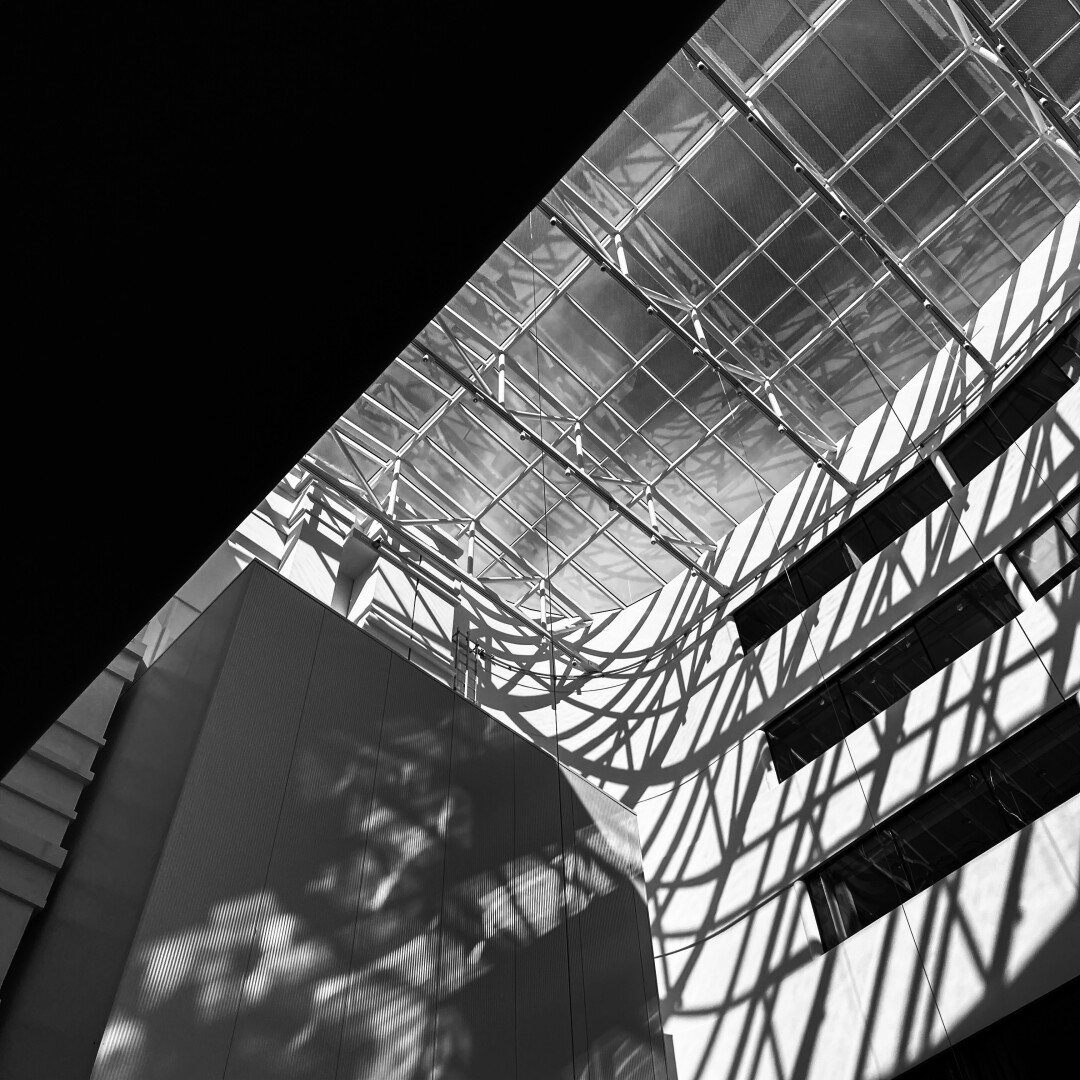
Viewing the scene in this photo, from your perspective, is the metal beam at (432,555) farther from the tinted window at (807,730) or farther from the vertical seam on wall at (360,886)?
the vertical seam on wall at (360,886)

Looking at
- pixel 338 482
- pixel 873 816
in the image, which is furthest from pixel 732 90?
pixel 873 816

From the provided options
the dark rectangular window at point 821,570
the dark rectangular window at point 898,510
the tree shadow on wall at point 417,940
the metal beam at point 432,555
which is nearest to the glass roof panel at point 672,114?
the dark rectangular window at point 898,510

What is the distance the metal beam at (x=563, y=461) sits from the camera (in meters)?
22.9

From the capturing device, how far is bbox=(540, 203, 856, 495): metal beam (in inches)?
845

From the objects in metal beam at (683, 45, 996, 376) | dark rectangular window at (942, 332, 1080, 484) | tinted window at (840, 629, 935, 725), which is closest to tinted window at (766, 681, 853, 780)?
tinted window at (840, 629, 935, 725)

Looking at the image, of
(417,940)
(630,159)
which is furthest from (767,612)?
(417,940)

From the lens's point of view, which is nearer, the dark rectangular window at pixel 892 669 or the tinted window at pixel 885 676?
the dark rectangular window at pixel 892 669

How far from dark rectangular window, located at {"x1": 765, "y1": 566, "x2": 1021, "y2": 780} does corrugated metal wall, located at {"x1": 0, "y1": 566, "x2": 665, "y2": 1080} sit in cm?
729

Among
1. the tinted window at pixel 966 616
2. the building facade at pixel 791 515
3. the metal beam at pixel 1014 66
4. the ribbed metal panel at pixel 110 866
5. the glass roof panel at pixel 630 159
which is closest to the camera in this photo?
the ribbed metal panel at pixel 110 866

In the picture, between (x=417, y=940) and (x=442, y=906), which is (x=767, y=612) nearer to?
(x=442, y=906)

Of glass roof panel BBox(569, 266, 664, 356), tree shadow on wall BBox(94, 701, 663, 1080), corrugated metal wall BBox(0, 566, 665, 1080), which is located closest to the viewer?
tree shadow on wall BBox(94, 701, 663, 1080)

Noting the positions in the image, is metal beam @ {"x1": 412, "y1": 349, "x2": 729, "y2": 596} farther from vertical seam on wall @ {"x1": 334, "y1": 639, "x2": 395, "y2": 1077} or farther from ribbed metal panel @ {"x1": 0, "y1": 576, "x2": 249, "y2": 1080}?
ribbed metal panel @ {"x1": 0, "y1": 576, "x2": 249, "y2": 1080}

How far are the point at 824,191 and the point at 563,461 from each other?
8298 mm

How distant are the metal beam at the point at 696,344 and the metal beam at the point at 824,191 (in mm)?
3912
